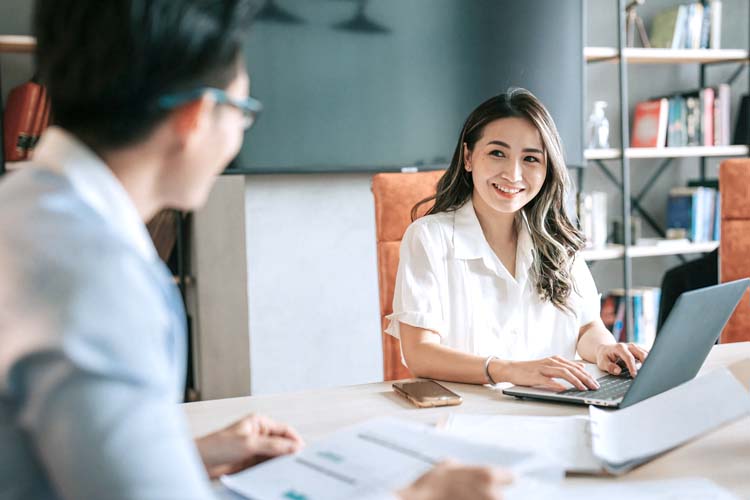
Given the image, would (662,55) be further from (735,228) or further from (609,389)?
(609,389)

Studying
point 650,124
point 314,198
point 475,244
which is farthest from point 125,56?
point 650,124

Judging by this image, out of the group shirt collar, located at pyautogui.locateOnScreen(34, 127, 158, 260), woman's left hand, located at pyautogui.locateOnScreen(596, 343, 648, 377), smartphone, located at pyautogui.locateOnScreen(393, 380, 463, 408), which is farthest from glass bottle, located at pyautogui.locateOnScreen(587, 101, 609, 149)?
shirt collar, located at pyautogui.locateOnScreen(34, 127, 158, 260)

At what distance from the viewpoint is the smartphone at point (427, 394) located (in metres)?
1.32

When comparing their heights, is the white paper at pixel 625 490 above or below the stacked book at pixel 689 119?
below

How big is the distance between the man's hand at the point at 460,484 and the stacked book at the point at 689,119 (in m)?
3.27

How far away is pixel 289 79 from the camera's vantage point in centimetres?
299

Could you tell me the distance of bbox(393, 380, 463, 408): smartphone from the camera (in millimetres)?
1319

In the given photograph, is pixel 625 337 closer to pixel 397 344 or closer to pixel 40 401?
pixel 397 344

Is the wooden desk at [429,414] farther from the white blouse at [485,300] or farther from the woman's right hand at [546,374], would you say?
the white blouse at [485,300]

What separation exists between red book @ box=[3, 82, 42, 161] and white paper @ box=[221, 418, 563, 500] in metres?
2.13

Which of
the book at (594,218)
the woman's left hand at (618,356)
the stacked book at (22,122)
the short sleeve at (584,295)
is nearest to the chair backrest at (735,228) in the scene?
the short sleeve at (584,295)

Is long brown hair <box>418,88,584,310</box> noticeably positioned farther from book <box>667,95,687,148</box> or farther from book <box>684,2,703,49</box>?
book <box>684,2,703,49</box>

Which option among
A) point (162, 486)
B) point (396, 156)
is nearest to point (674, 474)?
point (162, 486)

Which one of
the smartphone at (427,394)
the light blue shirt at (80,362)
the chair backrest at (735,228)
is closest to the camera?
the light blue shirt at (80,362)
